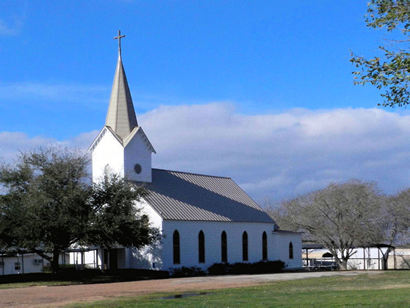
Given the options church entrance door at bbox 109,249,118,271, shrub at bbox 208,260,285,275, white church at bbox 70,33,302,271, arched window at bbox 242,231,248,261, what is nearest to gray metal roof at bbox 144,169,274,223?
white church at bbox 70,33,302,271

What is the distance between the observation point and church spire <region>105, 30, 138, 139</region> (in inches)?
2388

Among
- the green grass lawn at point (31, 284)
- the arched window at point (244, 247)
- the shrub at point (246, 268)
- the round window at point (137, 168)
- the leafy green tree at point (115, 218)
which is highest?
the round window at point (137, 168)

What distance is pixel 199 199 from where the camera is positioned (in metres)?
64.4

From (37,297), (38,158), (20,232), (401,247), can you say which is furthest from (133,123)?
(401,247)

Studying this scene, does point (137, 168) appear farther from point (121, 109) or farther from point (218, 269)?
point (218, 269)

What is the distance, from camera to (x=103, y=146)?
61.0m

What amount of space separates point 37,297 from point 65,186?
1692 cm

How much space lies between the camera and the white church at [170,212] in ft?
187

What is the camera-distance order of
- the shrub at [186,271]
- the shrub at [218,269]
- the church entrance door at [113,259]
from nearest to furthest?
1. the shrub at [186,271]
2. the church entrance door at [113,259]
3. the shrub at [218,269]

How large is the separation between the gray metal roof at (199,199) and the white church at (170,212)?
0.36ft

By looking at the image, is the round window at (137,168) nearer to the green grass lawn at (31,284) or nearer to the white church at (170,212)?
the white church at (170,212)

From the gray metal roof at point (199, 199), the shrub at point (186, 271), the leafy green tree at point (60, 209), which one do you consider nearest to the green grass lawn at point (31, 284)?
the leafy green tree at point (60, 209)

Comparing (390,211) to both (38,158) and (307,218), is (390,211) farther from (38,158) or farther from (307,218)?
(38,158)

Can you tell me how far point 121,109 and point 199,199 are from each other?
12.0 meters
